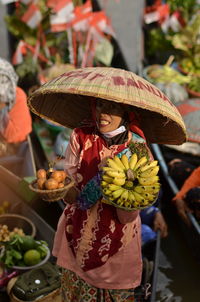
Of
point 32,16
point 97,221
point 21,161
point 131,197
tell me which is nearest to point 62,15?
point 32,16

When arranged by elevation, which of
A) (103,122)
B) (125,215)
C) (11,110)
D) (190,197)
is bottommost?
(190,197)

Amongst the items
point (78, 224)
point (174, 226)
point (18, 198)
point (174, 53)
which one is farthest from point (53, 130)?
point (174, 53)

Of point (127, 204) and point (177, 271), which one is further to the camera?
point (177, 271)

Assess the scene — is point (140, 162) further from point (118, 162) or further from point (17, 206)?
point (17, 206)

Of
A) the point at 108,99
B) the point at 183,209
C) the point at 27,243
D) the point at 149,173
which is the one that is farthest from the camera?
the point at 183,209

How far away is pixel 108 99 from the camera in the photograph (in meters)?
2.02

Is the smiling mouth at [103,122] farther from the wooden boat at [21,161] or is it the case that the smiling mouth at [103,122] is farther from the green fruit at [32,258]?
the wooden boat at [21,161]

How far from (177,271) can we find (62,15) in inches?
174

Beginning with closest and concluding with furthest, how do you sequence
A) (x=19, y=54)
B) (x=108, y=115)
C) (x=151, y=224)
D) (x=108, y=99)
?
1. (x=108, y=99)
2. (x=108, y=115)
3. (x=151, y=224)
4. (x=19, y=54)

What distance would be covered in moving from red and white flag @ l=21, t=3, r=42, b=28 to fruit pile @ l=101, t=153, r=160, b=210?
4.92 m

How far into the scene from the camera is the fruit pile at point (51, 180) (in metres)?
2.02

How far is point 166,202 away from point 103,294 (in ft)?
8.20

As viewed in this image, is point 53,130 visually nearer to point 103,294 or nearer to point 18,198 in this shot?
point 18,198

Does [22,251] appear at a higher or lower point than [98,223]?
lower
